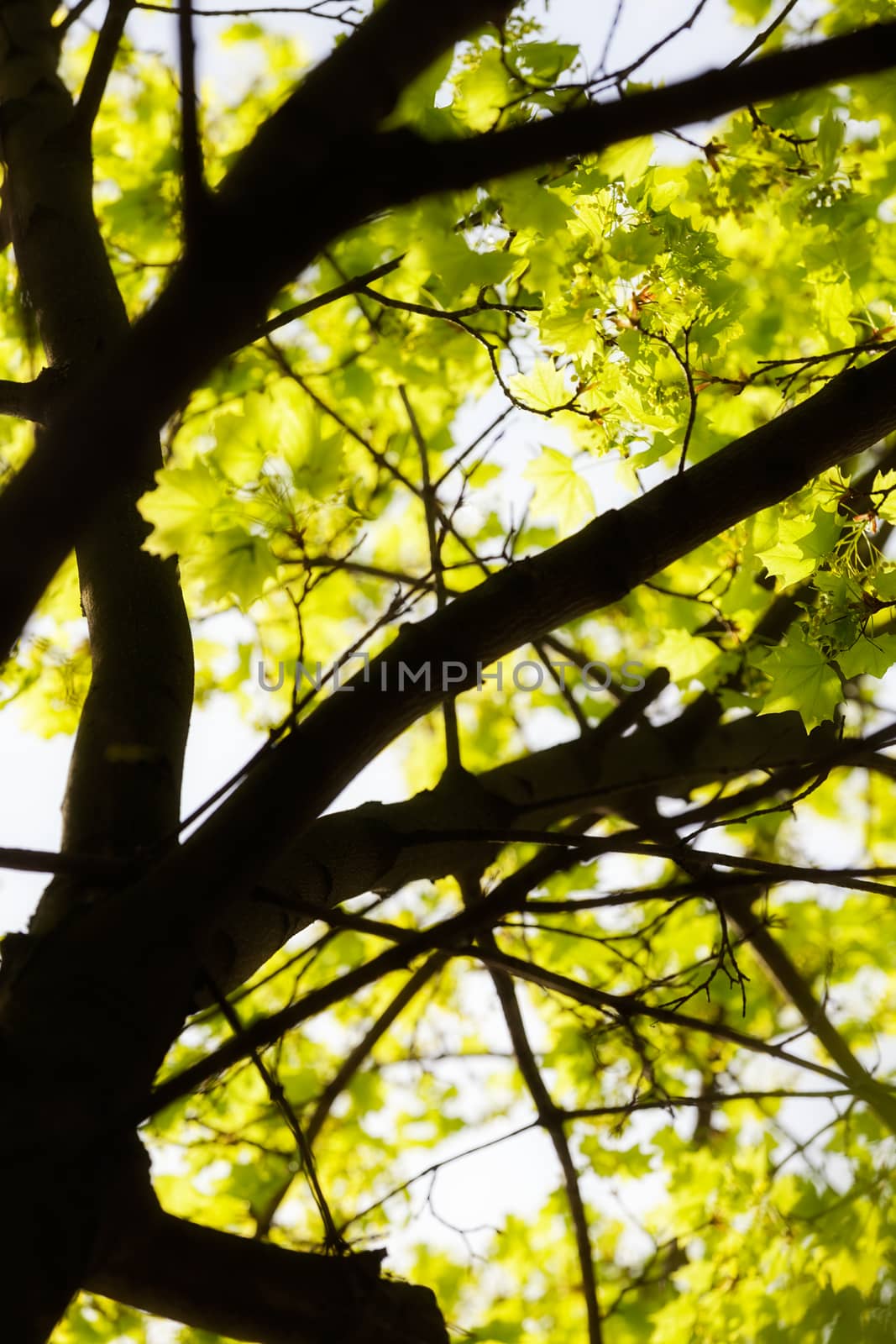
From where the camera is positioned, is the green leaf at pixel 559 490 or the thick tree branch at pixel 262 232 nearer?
the thick tree branch at pixel 262 232

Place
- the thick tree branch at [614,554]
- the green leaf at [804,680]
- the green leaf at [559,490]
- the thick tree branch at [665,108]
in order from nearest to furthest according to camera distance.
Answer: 1. the thick tree branch at [665,108]
2. the thick tree branch at [614,554]
3. the green leaf at [804,680]
4. the green leaf at [559,490]

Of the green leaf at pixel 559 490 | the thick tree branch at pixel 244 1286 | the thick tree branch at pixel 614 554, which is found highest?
the green leaf at pixel 559 490

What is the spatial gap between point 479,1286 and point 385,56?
3.38 m

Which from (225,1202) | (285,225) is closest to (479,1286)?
(225,1202)

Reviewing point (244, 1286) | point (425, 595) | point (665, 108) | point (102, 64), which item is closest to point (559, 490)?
point (425, 595)

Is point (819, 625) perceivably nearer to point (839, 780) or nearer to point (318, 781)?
point (318, 781)

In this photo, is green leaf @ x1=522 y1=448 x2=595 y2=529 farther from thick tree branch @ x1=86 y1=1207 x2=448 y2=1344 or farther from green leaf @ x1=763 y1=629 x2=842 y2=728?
thick tree branch @ x1=86 y1=1207 x2=448 y2=1344

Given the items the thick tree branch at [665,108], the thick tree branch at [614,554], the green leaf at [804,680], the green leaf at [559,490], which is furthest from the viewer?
the green leaf at [559,490]

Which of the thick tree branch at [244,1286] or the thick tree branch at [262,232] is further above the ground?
the thick tree branch at [262,232]

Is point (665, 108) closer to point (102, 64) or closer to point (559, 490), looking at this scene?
point (559, 490)

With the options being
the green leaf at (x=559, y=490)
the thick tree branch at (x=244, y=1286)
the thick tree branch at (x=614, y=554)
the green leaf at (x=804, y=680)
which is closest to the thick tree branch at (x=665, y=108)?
the thick tree branch at (x=614, y=554)

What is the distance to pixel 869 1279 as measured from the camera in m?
1.69

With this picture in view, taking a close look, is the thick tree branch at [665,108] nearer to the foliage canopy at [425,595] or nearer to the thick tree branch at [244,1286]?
the foliage canopy at [425,595]

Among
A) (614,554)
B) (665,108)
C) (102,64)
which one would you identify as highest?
(102,64)
